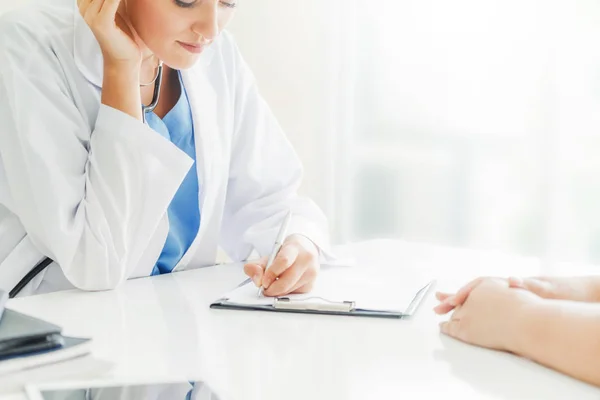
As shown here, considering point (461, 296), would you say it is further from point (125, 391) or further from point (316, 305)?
point (125, 391)

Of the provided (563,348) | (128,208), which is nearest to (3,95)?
(128,208)

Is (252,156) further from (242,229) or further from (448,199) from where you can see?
(448,199)

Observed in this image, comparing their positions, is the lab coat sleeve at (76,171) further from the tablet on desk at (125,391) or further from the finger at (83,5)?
the tablet on desk at (125,391)

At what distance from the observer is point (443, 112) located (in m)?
3.30

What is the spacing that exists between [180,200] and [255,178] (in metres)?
0.20

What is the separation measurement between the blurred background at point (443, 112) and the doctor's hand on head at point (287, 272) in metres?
1.88

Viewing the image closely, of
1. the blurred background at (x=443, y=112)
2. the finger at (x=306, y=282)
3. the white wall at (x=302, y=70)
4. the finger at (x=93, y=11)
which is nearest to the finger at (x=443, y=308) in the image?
the finger at (x=306, y=282)

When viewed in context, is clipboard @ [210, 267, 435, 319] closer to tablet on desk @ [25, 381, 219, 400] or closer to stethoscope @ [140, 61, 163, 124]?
tablet on desk @ [25, 381, 219, 400]

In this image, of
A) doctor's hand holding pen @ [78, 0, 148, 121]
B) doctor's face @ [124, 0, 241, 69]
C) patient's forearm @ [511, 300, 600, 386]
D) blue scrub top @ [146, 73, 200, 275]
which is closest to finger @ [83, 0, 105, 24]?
doctor's hand holding pen @ [78, 0, 148, 121]

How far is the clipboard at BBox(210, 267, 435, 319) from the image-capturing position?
39.4 inches

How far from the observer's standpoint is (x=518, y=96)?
3.06 m

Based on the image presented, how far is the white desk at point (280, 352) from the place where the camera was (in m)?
0.72

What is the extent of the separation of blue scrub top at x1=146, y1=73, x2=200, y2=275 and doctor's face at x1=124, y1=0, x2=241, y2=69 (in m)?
0.12

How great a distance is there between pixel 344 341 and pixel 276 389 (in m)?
0.18
